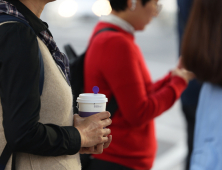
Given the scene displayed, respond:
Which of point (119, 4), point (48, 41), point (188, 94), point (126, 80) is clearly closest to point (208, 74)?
point (126, 80)

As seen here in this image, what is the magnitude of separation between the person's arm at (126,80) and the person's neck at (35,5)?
0.83 metres

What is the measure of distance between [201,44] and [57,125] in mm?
793

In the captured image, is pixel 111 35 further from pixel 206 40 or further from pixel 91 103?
pixel 91 103

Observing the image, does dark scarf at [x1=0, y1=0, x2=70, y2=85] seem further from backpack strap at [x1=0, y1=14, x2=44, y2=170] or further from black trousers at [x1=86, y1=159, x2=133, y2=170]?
black trousers at [x1=86, y1=159, x2=133, y2=170]

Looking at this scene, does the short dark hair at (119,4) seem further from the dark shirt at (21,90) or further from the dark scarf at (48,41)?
the dark shirt at (21,90)

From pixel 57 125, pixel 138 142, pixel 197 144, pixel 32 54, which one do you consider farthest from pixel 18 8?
pixel 138 142

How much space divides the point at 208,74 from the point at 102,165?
3.02 ft

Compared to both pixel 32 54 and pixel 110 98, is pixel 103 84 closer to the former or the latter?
pixel 110 98

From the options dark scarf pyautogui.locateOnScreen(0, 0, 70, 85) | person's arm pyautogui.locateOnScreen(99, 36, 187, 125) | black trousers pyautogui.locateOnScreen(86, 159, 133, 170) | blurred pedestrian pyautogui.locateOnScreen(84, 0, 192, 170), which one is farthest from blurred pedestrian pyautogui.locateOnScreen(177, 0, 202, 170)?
dark scarf pyautogui.locateOnScreen(0, 0, 70, 85)

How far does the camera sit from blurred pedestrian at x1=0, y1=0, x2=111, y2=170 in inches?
31.3

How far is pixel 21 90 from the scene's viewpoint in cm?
80

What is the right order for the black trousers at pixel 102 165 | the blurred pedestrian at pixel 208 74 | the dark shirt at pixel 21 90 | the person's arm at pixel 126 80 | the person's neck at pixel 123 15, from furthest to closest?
the person's neck at pixel 123 15, the black trousers at pixel 102 165, the person's arm at pixel 126 80, the blurred pedestrian at pixel 208 74, the dark shirt at pixel 21 90

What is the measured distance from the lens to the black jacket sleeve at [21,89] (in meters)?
0.79

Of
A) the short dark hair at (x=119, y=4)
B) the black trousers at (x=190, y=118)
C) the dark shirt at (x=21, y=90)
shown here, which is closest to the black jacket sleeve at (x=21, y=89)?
the dark shirt at (x=21, y=90)
